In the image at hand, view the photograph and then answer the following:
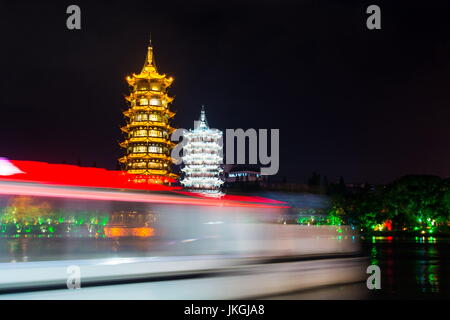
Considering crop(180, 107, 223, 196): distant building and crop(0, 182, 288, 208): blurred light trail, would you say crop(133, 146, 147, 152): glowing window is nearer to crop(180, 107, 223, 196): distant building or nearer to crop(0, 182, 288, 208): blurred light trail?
crop(180, 107, 223, 196): distant building

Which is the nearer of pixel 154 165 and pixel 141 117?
pixel 154 165

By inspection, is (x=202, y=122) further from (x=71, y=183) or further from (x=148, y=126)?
(x=71, y=183)

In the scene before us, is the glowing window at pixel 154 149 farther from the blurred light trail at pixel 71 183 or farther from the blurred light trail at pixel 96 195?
the blurred light trail at pixel 71 183

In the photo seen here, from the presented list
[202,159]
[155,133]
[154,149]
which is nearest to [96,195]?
[154,149]

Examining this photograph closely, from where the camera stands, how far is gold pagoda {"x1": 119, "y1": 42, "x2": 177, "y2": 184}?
79.2 m

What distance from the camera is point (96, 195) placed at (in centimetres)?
877

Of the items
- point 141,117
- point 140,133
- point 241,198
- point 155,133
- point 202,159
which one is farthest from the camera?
point 202,159

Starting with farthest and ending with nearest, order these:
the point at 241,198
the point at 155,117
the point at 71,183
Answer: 1. the point at 155,117
2. the point at 241,198
3. the point at 71,183

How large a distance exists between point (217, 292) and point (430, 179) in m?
59.0

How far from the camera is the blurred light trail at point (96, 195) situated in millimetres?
8023

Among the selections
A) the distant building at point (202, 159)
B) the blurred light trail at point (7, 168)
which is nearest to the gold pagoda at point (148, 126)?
the distant building at point (202, 159)

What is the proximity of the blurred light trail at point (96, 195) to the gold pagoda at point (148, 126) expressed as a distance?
67.6 m

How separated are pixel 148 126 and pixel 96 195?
7203 centimetres

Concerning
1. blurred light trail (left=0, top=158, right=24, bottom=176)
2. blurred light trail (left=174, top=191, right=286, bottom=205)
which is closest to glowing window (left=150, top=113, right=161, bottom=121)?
blurred light trail (left=174, top=191, right=286, bottom=205)
